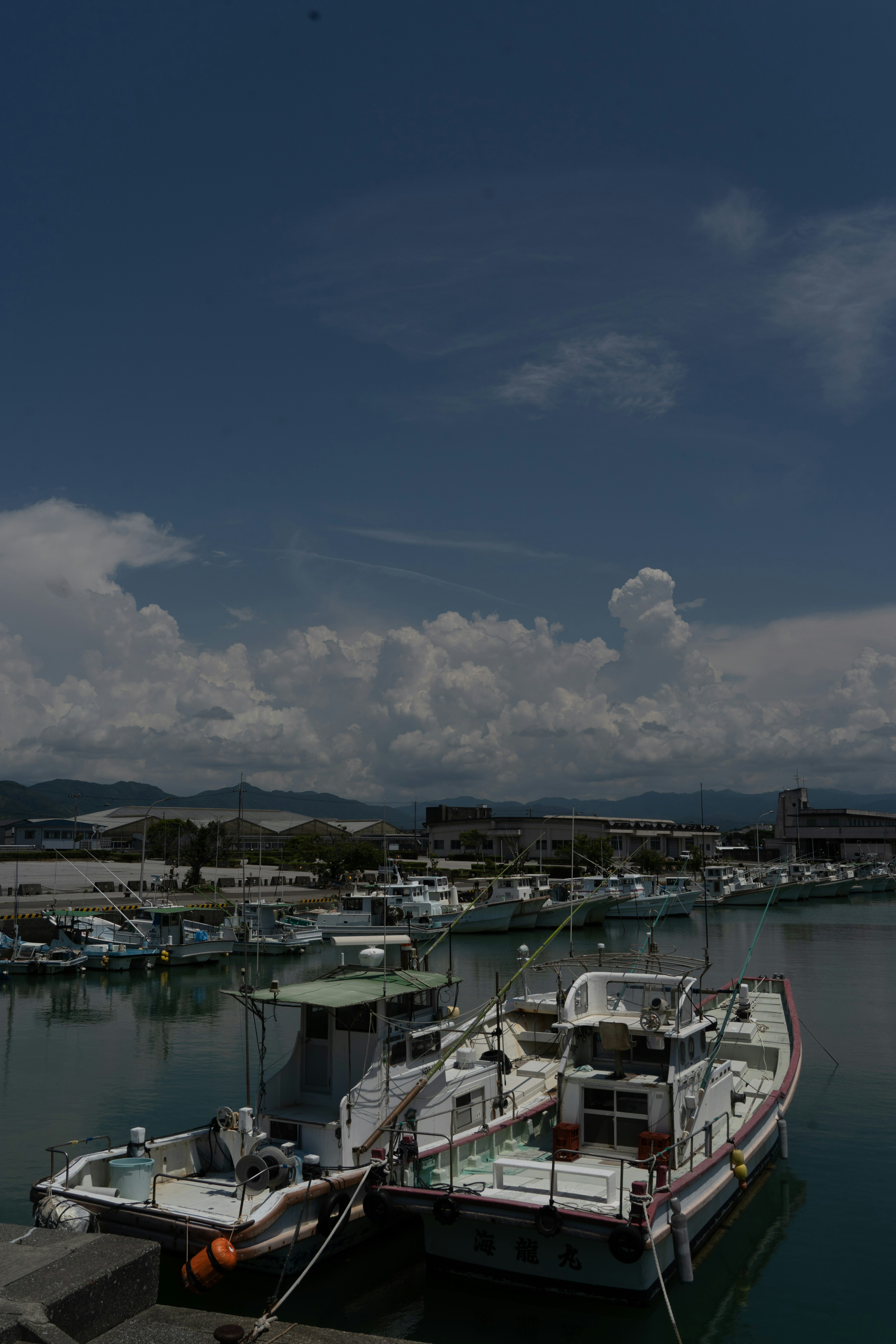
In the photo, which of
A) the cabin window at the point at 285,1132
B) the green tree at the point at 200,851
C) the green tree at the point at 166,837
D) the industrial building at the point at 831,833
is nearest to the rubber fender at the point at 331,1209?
the cabin window at the point at 285,1132

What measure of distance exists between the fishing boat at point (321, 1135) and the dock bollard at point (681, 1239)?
3.66 meters

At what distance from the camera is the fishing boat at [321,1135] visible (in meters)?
14.5

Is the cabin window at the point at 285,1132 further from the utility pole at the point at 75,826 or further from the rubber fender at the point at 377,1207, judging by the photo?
the utility pole at the point at 75,826

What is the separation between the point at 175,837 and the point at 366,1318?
135m

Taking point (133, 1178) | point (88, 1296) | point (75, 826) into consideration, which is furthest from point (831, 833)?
point (88, 1296)

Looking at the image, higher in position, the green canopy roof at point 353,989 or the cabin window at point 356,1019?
the green canopy roof at point 353,989

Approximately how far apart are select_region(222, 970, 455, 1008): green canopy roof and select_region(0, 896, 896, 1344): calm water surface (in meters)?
4.12

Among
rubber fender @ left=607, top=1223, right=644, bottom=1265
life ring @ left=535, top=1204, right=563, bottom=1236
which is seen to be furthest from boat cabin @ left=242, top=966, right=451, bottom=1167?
rubber fender @ left=607, top=1223, right=644, bottom=1265

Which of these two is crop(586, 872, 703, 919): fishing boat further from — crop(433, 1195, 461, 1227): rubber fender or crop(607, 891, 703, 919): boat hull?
crop(433, 1195, 461, 1227): rubber fender

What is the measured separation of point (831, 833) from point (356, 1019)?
161 meters

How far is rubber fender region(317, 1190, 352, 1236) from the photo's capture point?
1508cm

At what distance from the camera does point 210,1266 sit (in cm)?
1327

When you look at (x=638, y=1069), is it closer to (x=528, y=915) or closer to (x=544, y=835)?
(x=528, y=915)

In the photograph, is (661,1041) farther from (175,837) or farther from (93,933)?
(175,837)
